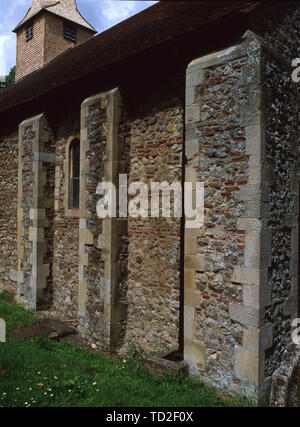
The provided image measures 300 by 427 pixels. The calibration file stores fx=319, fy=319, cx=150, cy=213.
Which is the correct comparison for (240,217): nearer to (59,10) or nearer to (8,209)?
(8,209)

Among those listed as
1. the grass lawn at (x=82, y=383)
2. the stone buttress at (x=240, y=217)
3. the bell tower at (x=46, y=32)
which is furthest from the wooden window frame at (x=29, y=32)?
the grass lawn at (x=82, y=383)

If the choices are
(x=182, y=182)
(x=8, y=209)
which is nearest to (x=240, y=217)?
(x=182, y=182)

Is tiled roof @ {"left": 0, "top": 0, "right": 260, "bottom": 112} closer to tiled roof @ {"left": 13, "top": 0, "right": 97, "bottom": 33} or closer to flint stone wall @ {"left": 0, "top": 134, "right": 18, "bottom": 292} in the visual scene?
flint stone wall @ {"left": 0, "top": 134, "right": 18, "bottom": 292}

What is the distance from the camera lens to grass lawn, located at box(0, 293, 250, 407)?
4039 millimetres

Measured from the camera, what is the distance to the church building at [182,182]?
423cm

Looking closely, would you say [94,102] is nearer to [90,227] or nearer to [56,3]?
[90,227]

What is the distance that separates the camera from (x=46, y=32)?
13273 mm

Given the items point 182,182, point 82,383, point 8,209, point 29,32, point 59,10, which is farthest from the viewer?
point 29,32

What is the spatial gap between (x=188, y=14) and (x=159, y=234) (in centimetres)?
369

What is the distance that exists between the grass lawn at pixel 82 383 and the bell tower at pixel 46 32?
38.8 feet

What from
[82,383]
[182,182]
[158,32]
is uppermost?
[158,32]

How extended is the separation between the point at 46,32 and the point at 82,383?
1367 cm

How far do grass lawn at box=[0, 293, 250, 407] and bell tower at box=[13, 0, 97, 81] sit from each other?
38.8 feet

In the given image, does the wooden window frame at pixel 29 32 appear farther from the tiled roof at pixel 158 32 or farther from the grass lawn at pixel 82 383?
the grass lawn at pixel 82 383
